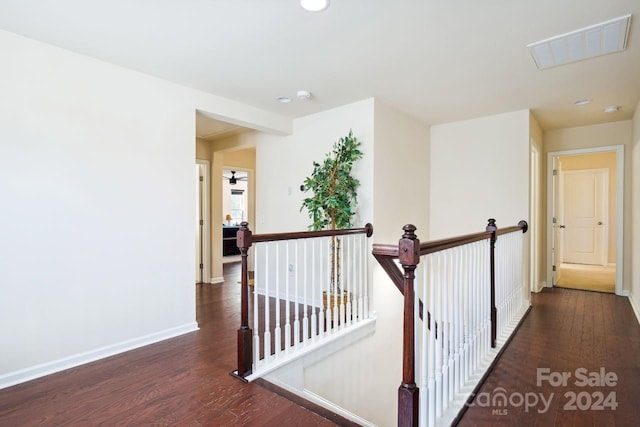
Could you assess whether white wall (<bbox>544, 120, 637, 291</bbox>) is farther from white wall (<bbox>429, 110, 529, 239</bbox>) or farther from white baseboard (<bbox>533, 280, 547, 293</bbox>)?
white wall (<bbox>429, 110, 529, 239</bbox>)

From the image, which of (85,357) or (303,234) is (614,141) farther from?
(85,357)

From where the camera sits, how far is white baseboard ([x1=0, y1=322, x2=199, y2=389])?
2.28 m

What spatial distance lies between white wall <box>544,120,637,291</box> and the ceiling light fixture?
183 inches

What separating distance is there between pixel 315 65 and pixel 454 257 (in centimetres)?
194

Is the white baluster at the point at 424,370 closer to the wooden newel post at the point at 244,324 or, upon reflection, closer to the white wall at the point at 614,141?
the wooden newel post at the point at 244,324

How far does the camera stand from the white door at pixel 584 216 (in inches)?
258

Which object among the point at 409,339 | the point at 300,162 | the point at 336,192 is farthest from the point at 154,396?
the point at 300,162

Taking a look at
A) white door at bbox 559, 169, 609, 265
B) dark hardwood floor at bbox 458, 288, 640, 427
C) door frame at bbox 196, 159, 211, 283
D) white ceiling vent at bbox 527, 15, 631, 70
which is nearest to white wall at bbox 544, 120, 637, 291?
dark hardwood floor at bbox 458, 288, 640, 427

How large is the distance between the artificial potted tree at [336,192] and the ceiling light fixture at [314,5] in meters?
1.75

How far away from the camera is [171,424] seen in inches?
72.3

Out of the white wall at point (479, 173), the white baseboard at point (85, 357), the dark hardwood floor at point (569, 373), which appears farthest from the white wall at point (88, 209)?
the white wall at point (479, 173)

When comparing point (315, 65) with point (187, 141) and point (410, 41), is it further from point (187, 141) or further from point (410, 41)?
point (187, 141)

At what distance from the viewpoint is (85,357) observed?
2590 millimetres

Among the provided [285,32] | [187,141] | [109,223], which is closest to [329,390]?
[109,223]
